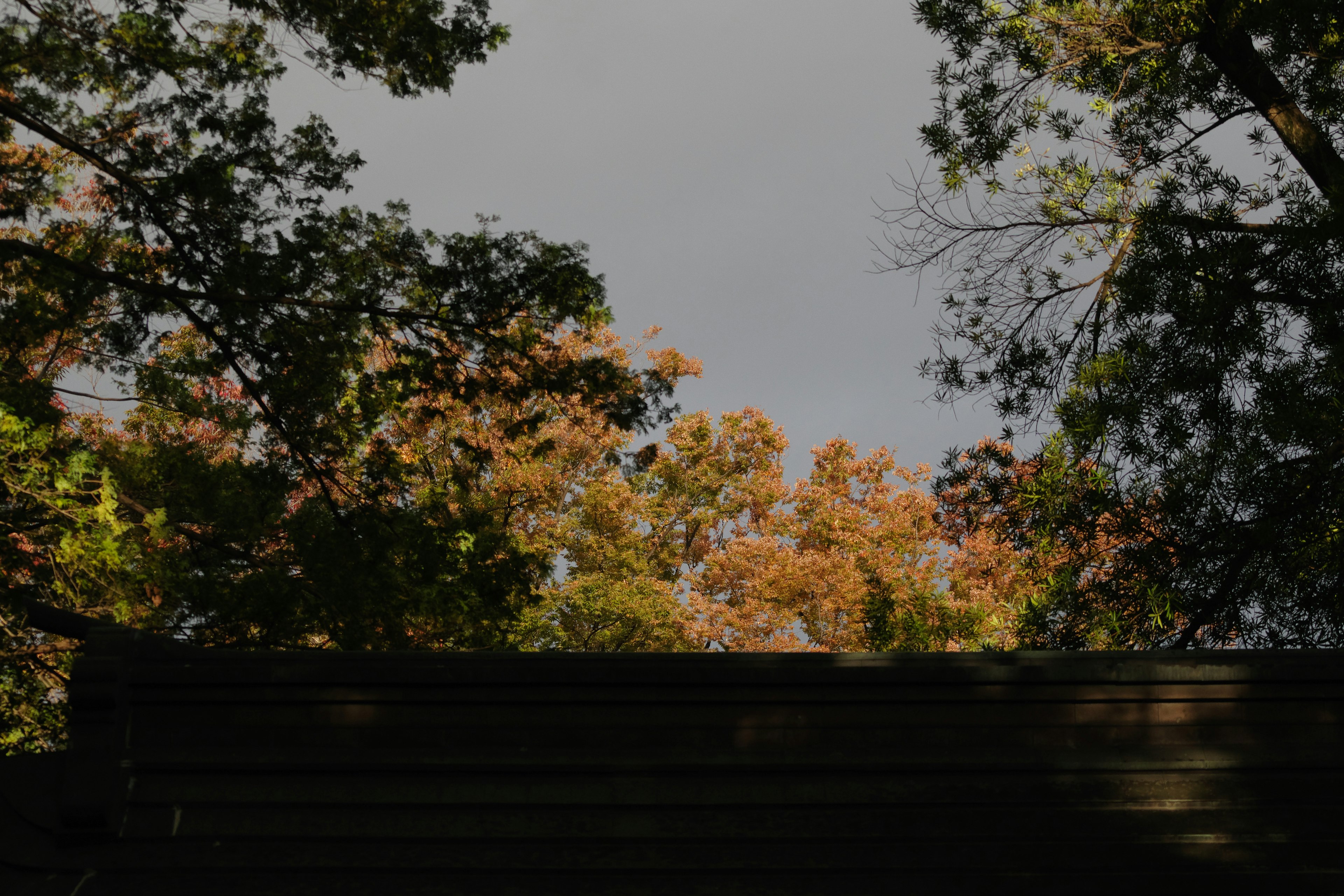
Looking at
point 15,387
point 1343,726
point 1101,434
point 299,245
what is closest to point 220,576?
point 15,387

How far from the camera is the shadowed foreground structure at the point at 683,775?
15.9ft

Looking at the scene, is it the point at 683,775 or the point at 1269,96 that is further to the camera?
the point at 1269,96

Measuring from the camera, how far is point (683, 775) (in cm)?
518

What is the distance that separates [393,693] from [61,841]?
5.79ft

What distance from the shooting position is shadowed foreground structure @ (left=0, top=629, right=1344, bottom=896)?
15.9ft

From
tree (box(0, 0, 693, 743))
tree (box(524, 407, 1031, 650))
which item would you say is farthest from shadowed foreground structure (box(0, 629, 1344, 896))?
tree (box(524, 407, 1031, 650))

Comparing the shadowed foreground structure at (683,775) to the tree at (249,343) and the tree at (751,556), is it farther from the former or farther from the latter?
the tree at (751,556)

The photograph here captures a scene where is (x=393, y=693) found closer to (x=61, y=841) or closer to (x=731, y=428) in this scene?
(x=61, y=841)

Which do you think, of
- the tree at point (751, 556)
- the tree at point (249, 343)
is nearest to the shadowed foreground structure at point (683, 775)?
the tree at point (249, 343)

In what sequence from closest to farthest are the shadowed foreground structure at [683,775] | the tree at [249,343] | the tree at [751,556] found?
1. the shadowed foreground structure at [683,775]
2. the tree at [249,343]
3. the tree at [751,556]

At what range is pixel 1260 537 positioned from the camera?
1130cm

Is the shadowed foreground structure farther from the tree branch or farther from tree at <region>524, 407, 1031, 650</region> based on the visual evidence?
tree at <region>524, 407, 1031, 650</region>

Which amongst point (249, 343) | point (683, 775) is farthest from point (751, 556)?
point (683, 775)

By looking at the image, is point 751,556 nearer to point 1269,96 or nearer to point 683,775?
point 1269,96
